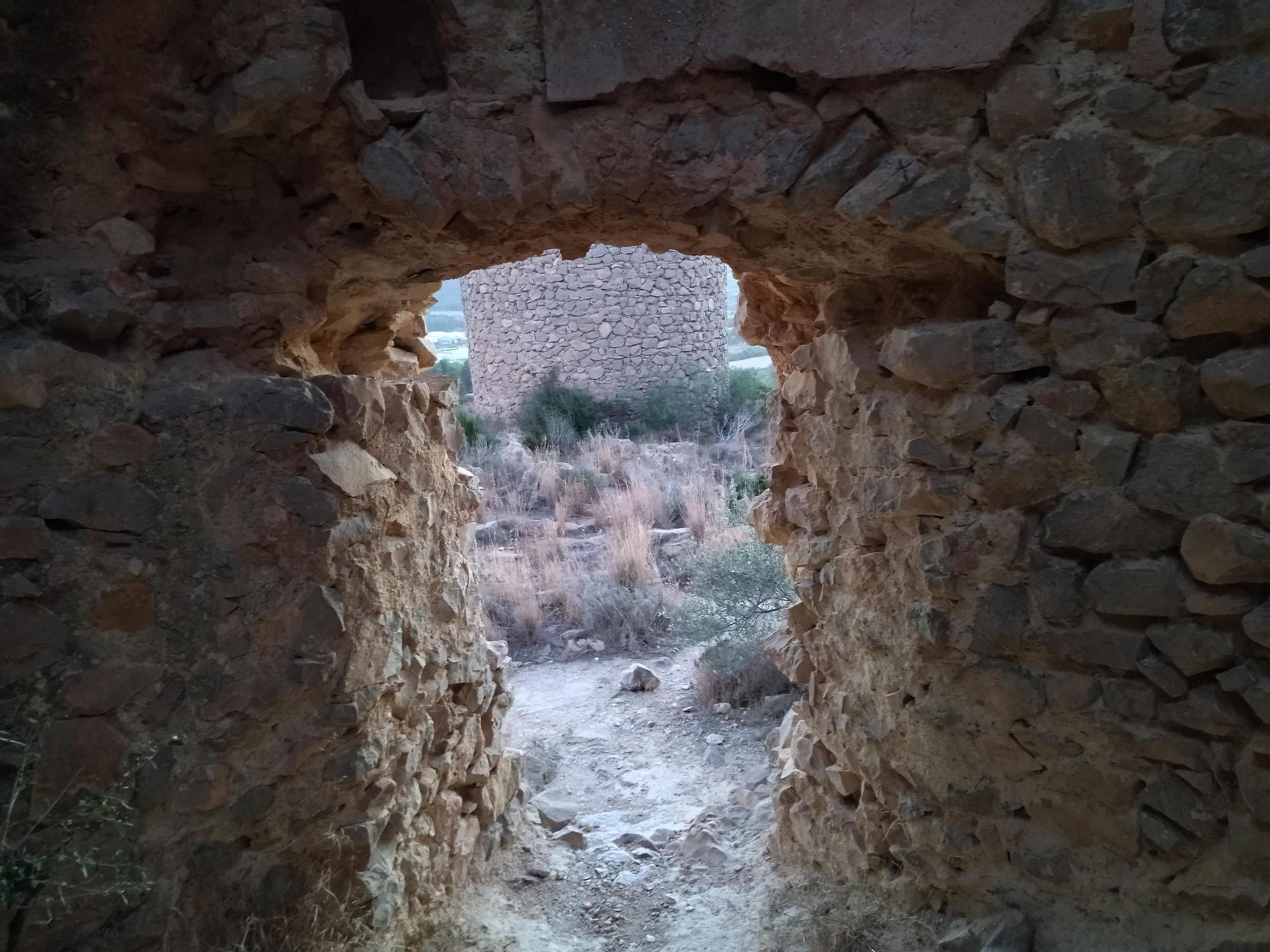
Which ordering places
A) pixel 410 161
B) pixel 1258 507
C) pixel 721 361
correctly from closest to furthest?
pixel 1258 507, pixel 410 161, pixel 721 361

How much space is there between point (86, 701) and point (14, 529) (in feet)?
1.27

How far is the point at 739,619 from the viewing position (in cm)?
511

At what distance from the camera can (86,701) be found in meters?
1.84

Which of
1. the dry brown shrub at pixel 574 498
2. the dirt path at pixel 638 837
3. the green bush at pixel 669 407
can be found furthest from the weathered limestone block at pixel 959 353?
the green bush at pixel 669 407

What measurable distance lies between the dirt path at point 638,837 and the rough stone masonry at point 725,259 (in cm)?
62

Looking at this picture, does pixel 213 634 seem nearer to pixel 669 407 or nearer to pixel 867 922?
pixel 867 922

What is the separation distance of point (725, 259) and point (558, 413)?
9.22 m

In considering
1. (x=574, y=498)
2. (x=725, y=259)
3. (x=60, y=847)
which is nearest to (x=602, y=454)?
(x=574, y=498)

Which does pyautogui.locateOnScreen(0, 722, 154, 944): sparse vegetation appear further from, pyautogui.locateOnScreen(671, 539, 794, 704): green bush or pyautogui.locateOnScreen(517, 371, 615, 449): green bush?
pyautogui.locateOnScreen(517, 371, 615, 449): green bush

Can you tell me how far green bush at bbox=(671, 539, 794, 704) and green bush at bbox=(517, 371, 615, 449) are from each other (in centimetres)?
560

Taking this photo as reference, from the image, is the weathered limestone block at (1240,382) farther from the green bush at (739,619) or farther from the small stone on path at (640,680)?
the small stone on path at (640,680)

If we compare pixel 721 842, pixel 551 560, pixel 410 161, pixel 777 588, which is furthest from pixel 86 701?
pixel 551 560

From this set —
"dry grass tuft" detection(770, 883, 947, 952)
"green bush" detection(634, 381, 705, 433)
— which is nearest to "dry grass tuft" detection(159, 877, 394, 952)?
→ "dry grass tuft" detection(770, 883, 947, 952)

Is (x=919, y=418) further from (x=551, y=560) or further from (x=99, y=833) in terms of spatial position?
(x=551, y=560)
